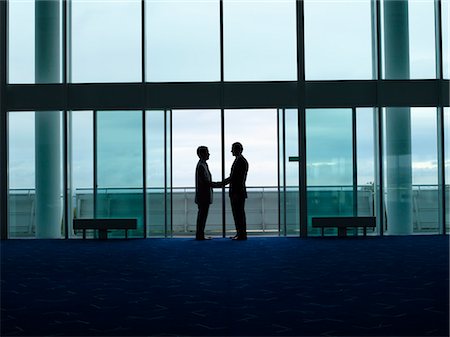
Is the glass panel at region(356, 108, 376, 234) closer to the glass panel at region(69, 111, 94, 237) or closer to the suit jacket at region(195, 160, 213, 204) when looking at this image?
the suit jacket at region(195, 160, 213, 204)

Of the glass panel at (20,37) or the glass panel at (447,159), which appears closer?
the glass panel at (447,159)

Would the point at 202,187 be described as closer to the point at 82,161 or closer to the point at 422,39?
the point at 82,161

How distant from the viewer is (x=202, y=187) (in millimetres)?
13570

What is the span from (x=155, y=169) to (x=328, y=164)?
378cm

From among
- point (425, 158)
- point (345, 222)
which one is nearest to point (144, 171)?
point (345, 222)

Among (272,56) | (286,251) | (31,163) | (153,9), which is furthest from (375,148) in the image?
(31,163)

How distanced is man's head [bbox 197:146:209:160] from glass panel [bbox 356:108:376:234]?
133 inches

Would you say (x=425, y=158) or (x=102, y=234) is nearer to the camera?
(x=102, y=234)

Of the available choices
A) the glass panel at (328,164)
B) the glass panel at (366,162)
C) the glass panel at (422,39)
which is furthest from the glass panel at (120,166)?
the glass panel at (422,39)

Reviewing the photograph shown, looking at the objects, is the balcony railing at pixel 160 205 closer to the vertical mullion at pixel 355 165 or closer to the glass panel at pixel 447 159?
the vertical mullion at pixel 355 165

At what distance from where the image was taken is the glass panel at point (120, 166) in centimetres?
1446

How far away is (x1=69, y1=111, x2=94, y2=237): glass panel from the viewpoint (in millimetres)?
Answer: 14477

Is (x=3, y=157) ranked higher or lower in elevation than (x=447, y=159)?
Result: higher

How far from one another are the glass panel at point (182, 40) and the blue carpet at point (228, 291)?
183 inches
